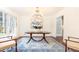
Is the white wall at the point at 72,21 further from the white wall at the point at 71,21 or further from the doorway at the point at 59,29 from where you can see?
the doorway at the point at 59,29

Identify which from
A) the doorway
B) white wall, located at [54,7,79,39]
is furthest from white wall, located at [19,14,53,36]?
white wall, located at [54,7,79,39]

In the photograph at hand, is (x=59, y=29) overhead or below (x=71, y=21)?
below

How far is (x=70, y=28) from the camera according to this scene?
154cm

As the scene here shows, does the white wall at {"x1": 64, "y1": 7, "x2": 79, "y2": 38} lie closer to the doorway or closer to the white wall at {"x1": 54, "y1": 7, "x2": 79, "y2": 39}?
the white wall at {"x1": 54, "y1": 7, "x2": 79, "y2": 39}

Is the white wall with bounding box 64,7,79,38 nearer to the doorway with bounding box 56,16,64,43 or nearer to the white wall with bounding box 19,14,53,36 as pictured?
the doorway with bounding box 56,16,64,43

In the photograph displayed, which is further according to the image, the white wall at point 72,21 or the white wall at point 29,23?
the white wall at point 29,23

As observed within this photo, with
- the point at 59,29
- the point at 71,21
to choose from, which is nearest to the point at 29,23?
the point at 59,29

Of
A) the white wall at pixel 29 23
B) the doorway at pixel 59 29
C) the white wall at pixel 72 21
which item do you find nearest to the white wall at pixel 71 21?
the white wall at pixel 72 21

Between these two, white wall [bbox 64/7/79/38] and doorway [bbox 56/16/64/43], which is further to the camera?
doorway [bbox 56/16/64/43]

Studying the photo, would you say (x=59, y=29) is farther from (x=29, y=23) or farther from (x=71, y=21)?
(x=29, y=23)

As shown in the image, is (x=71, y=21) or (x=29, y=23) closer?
(x=71, y=21)
